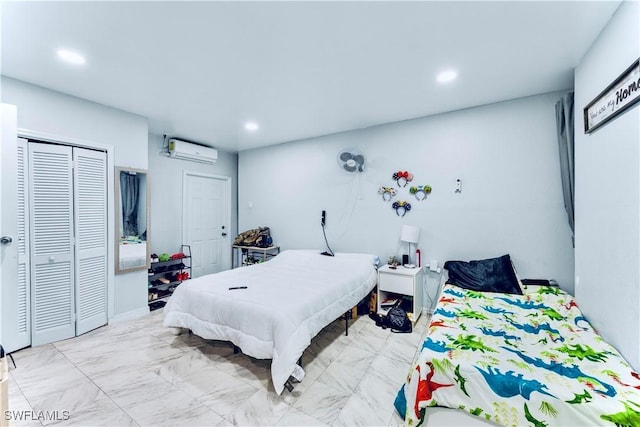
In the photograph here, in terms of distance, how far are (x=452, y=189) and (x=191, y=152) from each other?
3984 millimetres

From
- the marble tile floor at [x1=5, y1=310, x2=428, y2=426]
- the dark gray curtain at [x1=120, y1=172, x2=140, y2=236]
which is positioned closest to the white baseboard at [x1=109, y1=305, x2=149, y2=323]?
the marble tile floor at [x1=5, y1=310, x2=428, y2=426]

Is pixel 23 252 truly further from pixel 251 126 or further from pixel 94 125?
pixel 251 126

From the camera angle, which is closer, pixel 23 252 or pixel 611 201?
pixel 611 201

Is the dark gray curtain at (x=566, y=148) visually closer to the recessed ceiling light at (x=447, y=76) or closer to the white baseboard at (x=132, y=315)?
the recessed ceiling light at (x=447, y=76)

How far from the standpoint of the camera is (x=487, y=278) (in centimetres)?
264

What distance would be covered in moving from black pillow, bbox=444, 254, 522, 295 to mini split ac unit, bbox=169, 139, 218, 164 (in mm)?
4156

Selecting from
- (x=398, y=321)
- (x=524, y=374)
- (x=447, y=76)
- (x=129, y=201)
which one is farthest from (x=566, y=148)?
(x=129, y=201)

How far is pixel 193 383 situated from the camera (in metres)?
2.01

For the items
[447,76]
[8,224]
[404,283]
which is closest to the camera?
[8,224]

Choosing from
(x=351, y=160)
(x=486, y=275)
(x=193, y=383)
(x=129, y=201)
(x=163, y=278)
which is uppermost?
(x=351, y=160)

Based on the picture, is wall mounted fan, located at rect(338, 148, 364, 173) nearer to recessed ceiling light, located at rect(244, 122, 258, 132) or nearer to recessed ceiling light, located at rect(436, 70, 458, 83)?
recessed ceiling light, located at rect(244, 122, 258, 132)

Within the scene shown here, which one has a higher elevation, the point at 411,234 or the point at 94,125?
the point at 94,125

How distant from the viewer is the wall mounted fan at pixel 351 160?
363cm

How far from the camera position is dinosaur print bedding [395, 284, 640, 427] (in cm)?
110
